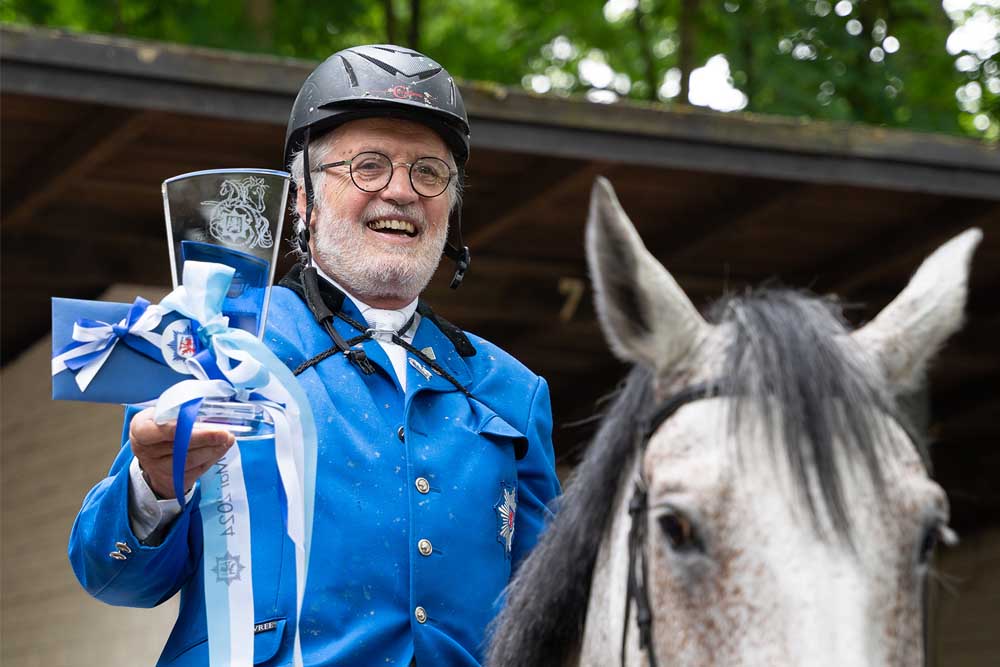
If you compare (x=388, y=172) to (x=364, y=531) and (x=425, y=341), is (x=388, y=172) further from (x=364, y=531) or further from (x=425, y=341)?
(x=364, y=531)

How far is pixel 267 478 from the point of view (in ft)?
8.23

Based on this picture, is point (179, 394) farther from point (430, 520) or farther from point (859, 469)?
point (859, 469)

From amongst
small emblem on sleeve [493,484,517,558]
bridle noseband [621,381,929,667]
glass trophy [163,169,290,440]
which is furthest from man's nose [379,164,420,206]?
bridle noseband [621,381,929,667]

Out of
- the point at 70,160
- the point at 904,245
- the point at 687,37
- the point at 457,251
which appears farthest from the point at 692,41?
the point at 457,251

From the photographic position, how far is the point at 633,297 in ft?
6.59

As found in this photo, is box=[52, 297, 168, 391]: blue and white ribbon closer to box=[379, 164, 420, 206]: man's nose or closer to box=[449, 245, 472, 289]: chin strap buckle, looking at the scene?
box=[379, 164, 420, 206]: man's nose

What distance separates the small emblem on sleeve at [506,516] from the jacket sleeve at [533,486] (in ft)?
0.22

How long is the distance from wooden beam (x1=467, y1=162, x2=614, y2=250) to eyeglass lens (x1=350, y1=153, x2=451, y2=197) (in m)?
2.40

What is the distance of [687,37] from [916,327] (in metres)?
8.43

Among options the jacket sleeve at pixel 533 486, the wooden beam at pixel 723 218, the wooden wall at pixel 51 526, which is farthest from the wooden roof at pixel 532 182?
the jacket sleeve at pixel 533 486

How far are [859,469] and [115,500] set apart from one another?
3.86 ft

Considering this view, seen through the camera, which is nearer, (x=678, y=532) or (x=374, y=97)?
(x=678, y=532)

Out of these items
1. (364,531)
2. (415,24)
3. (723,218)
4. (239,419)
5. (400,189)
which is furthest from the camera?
(415,24)

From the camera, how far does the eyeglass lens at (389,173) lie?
2.81m
